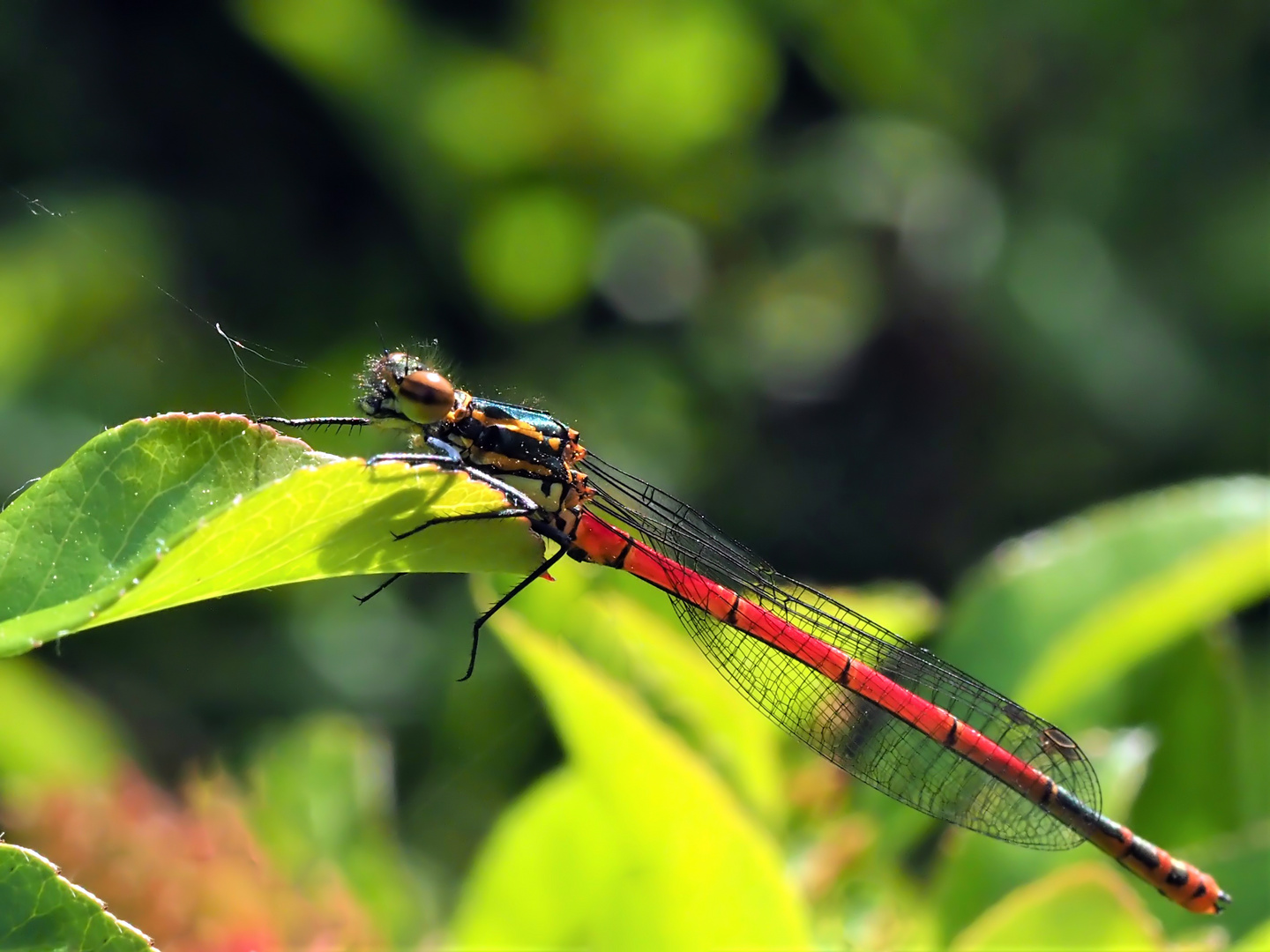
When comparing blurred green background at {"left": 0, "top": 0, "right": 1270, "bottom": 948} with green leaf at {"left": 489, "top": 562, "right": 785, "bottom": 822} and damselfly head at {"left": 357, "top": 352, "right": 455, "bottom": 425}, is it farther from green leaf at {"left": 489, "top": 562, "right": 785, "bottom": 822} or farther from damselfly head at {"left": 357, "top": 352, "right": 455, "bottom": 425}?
green leaf at {"left": 489, "top": 562, "right": 785, "bottom": 822}

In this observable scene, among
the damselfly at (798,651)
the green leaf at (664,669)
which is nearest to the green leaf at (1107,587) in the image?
the damselfly at (798,651)

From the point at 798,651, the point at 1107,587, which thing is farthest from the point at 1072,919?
the point at 798,651

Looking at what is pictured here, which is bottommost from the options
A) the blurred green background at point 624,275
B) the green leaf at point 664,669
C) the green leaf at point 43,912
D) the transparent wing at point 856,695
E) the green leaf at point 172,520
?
the green leaf at point 43,912

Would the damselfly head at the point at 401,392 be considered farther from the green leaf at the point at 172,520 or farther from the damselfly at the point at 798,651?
the green leaf at the point at 172,520

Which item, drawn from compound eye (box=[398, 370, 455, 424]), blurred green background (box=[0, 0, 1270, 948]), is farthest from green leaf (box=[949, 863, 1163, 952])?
blurred green background (box=[0, 0, 1270, 948])

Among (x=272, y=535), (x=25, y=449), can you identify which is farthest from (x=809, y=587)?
(x=25, y=449)

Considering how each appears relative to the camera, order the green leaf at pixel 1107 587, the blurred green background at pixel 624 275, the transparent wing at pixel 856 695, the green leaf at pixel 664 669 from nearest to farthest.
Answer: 1. the green leaf at pixel 664 669
2. the green leaf at pixel 1107 587
3. the transparent wing at pixel 856 695
4. the blurred green background at pixel 624 275

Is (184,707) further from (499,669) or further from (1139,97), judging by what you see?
(1139,97)
